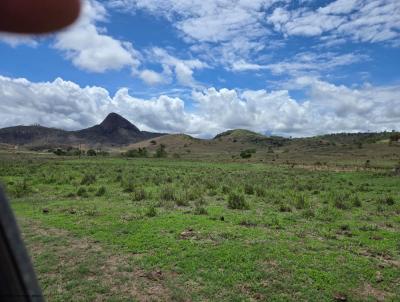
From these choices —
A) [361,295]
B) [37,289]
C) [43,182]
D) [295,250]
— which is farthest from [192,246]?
[43,182]

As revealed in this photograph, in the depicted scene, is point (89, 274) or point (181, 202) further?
point (181, 202)

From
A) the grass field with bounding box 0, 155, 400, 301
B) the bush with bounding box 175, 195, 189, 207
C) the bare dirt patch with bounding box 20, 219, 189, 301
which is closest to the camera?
the bare dirt patch with bounding box 20, 219, 189, 301

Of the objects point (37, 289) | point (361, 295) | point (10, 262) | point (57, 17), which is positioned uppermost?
point (57, 17)

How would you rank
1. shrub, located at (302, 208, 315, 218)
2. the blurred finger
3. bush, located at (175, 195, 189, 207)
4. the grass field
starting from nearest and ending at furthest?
the blurred finger
the grass field
shrub, located at (302, 208, 315, 218)
bush, located at (175, 195, 189, 207)

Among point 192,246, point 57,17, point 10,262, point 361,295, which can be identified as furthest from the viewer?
point 192,246

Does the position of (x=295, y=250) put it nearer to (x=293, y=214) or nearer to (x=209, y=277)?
(x=209, y=277)

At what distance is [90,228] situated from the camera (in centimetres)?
1148

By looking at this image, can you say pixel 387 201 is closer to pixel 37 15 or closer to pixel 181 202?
pixel 181 202

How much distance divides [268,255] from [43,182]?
1959 cm

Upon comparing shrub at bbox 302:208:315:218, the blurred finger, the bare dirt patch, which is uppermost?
the blurred finger

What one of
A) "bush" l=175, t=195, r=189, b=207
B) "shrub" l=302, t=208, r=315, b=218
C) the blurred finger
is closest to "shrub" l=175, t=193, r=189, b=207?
"bush" l=175, t=195, r=189, b=207

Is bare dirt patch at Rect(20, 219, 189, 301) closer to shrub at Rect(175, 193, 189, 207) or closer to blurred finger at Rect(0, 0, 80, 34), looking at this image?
shrub at Rect(175, 193, 189, 207)

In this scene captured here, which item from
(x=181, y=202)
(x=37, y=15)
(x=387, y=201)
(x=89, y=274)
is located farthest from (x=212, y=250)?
(x=387, y=201)

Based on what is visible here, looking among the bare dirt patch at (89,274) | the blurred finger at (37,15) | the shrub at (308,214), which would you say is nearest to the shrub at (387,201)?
the shrub at (308,214)
